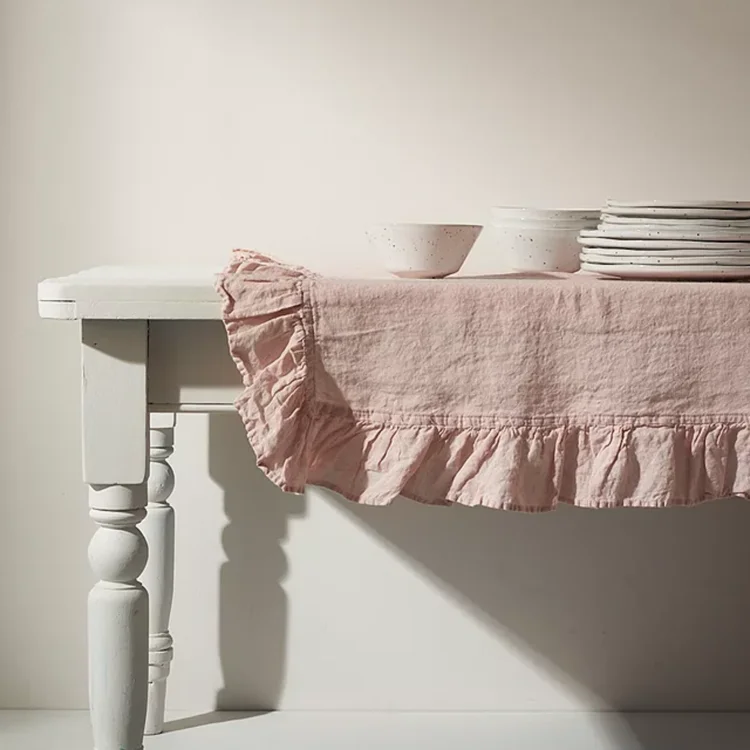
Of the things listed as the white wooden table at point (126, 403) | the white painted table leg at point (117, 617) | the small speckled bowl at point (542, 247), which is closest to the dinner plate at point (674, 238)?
the small speckled bowl at point (542, 247)

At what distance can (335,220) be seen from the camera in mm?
1479

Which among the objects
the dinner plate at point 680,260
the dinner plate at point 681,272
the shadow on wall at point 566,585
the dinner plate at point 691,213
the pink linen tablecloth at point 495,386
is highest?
the dinner plate at point 691,213

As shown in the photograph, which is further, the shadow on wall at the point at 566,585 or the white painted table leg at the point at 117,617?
the shadow on wall at the point at 566,585

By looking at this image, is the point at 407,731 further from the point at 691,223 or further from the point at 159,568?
the point at 691,223

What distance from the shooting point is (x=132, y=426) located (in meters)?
1.03

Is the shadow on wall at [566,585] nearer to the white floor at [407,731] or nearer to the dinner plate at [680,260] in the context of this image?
the white floor at [407,731]

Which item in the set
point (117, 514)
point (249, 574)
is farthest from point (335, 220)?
point (117, 514)

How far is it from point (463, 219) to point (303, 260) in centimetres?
21

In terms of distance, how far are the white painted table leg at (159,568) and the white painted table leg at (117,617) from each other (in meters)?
0.34

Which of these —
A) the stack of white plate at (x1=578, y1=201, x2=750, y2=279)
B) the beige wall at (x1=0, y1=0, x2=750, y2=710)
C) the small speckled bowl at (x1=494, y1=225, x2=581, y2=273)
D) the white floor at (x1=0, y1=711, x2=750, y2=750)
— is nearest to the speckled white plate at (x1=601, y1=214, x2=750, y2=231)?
the stack of white plate at (x1=578, y1=201, x2=750, y2=279)

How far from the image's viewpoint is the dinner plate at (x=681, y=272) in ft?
3.53

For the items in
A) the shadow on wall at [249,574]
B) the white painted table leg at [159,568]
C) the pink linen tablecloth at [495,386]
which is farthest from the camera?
the shadow on wall at [249,574]

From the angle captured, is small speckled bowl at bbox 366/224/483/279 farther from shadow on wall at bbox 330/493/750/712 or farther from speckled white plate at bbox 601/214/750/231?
shadow on wall at bbox 330/493/750/712

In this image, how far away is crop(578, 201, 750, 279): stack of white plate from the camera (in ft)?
3.53
